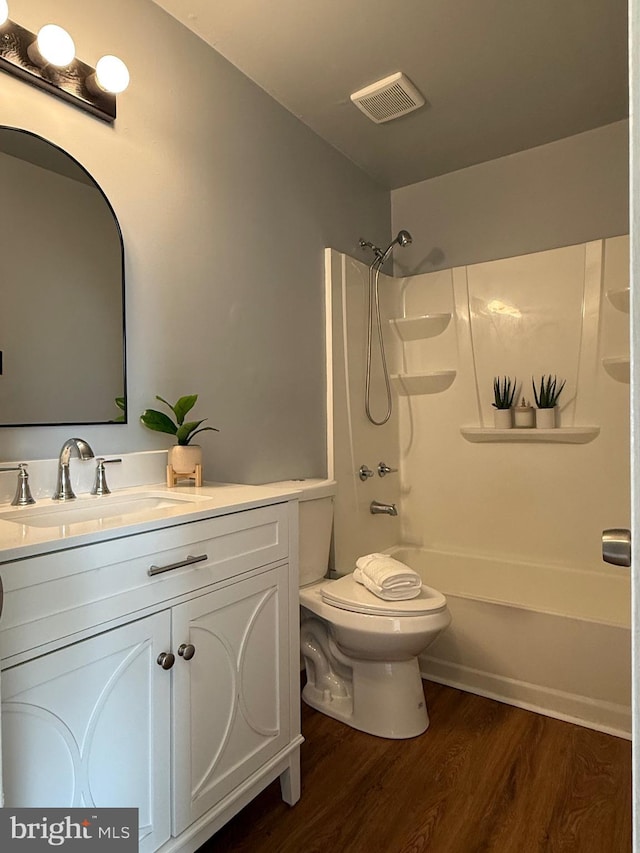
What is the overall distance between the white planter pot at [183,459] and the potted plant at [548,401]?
5.73ft

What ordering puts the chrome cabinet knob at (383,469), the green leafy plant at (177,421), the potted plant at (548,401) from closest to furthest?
the green leafy plant at (177,421) → the potted plant at (548,401) → the chrome cabinet knob at (383,469)

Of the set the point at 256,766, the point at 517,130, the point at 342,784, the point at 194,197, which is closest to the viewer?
the point at 256,766

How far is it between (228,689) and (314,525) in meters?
0.85

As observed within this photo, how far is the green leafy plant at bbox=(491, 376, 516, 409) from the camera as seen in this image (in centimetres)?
270

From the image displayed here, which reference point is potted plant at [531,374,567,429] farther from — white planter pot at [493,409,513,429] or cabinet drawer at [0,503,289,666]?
cabinet drawer at [0,503,289,666]

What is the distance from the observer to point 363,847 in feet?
4.54

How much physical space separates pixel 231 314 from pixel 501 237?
160 centimetres

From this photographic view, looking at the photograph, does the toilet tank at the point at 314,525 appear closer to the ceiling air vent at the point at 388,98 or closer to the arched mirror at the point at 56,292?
the arched mirror at the point at 56,292

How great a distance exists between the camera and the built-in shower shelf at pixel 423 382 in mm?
2895

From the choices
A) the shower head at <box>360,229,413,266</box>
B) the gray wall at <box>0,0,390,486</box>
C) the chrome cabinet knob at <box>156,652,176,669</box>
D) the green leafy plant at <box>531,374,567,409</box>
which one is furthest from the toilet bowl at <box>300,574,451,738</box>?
the shower head at <box>360,229,413,266</box>

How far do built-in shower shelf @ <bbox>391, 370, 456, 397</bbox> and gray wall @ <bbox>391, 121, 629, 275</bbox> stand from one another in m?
0.60

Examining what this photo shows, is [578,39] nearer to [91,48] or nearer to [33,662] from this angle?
[91,48]

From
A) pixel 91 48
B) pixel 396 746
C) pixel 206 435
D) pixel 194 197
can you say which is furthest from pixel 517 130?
pixel 396 746

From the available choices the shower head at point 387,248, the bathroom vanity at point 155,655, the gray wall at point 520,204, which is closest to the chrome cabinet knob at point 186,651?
the bathroom vanity at point 155,655
